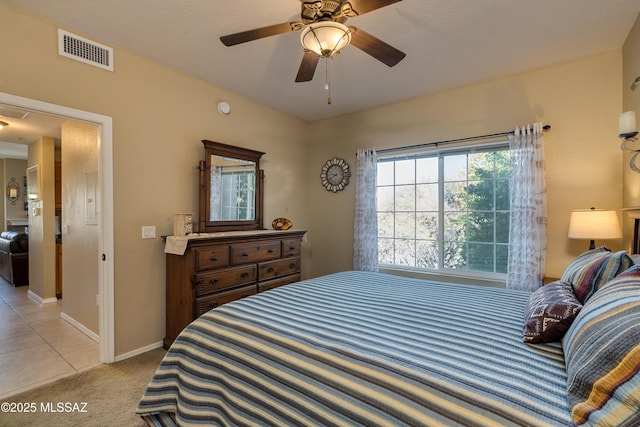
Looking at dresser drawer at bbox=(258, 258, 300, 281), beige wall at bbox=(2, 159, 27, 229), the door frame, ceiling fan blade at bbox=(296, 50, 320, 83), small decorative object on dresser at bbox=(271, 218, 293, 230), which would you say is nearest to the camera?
ceiling fan blade at bbox=(296, 50, 320, 83)

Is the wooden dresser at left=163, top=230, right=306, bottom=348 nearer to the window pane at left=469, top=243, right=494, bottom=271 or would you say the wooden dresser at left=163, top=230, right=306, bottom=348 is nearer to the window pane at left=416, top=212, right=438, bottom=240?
the window pane at left=416, top=212, right=438, bottom=240

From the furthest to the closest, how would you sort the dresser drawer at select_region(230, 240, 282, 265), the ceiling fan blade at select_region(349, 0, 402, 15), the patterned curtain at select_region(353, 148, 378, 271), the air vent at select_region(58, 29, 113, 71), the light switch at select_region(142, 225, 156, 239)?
1. the patterned curtain at select_region(353, 148, 378, 271)
2. the dresser drawer at select_region(230, 240, 282, 265)
3. the light switch at select_region(142, 225, 156, 239)
4. the air vent at select_region(58, 29, 113, 71)
5. the ceiling fan blade at select_region(349, 0, 402, 15)

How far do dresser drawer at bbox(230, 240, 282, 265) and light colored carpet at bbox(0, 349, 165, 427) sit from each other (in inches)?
45.3

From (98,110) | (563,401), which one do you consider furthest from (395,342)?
(98,110)

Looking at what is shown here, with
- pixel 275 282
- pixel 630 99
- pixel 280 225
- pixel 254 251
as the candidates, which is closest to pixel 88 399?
pixel 254 251

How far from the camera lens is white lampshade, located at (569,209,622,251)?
94.0 inches

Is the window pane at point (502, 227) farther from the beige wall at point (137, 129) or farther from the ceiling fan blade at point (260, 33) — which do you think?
the beige wall at point (137, 129)

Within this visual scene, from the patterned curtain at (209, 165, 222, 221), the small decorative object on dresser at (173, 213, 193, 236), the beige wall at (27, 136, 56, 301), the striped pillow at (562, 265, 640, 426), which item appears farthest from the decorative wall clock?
the beige wall at (27, 136, 56, 301)

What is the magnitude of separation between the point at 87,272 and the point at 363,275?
2957 mm

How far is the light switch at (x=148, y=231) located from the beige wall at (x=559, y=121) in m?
2.92

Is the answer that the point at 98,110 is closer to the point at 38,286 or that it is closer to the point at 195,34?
the point at 195,34

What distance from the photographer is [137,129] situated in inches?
110

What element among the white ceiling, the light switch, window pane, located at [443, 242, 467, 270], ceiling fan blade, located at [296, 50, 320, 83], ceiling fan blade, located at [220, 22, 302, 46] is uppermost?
the white ceiling

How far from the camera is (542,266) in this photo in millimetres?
2912
